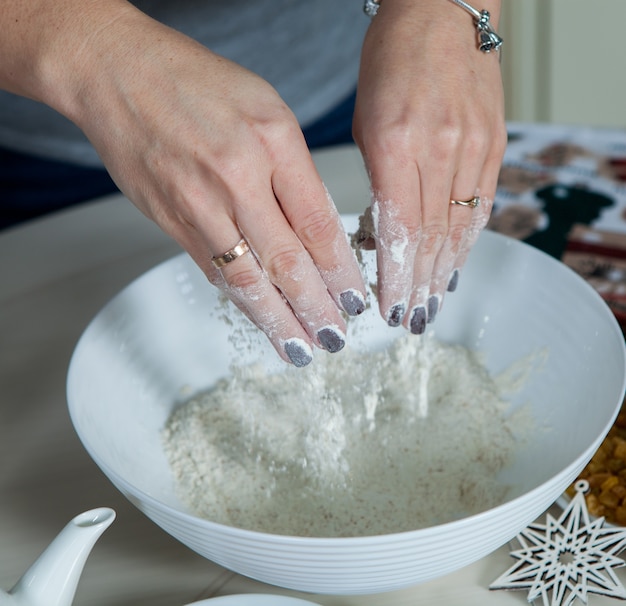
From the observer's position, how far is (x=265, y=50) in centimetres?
120

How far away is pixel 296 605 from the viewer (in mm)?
544

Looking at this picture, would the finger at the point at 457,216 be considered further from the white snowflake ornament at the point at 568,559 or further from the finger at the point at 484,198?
the white snowflake ornament at the point at 568,559

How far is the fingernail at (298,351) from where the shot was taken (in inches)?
25.9

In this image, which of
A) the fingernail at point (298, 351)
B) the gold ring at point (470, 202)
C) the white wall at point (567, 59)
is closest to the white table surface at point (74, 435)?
the fingernail at point (298, 351)

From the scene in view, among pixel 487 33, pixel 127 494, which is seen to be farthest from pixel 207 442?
pixel 487 33

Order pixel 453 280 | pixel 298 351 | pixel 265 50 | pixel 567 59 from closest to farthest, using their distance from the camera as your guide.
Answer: pixel 298 351 < pixel 453 280 < pixel 265 50 < pixel 567 59

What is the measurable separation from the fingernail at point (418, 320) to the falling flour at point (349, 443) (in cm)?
8

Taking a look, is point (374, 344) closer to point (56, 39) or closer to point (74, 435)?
point (74, 435)

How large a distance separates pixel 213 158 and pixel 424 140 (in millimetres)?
189

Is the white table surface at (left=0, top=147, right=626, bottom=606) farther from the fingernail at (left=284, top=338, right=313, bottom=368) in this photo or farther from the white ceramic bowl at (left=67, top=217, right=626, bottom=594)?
the fingernail at (left=284, top=338, right=313, bottom=368)

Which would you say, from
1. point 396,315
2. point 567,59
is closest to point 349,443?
point 396,315

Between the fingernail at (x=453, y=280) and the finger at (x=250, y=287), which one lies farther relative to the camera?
the fingernail at (x=453, y=280)

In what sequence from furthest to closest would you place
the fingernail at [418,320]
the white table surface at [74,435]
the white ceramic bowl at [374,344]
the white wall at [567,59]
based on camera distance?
1. the white wall at [567,59]
2. the fingernail at [418,320]
3. the white table surface at [74,435]
4. the white ceramic bowl at [374,344]

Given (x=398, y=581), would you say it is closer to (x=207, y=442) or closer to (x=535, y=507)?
(x=535, y=507)
